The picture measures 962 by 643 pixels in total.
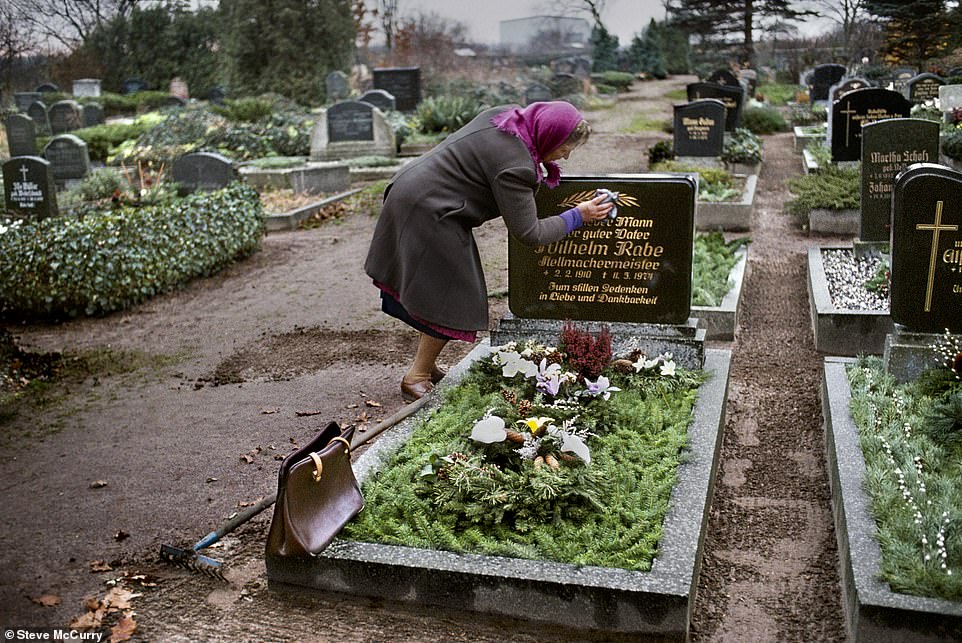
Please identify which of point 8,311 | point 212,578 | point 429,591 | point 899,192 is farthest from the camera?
point 8,311

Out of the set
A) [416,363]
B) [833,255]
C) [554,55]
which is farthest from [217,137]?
[554,55]

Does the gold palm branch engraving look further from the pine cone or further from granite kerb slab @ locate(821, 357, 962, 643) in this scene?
granite kerb slab @ locate(821, 357, 962, 643)

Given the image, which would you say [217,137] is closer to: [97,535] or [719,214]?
[719,214]

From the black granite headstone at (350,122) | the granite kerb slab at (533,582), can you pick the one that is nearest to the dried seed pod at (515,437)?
the granite kerb slab at (533,582)

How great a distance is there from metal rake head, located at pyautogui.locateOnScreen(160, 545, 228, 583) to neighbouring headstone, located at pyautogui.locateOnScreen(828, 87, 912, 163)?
12228mm

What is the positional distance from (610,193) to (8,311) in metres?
6.12

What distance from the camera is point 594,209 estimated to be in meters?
5.28

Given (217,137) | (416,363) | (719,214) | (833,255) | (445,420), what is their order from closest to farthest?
1. (445,420)
2. (416,363)
3. (833,255)
4. (719,214)
5. (217,137)

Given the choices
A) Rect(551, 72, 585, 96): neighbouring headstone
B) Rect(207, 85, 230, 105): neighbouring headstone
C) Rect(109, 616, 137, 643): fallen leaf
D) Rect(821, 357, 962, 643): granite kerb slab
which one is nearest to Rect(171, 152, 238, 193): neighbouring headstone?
Rect(109, 616, 137, 643): fallen leaf

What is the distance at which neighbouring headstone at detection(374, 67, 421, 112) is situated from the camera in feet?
82.8

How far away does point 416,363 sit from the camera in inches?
229

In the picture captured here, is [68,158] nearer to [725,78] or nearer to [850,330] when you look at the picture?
[850,330]

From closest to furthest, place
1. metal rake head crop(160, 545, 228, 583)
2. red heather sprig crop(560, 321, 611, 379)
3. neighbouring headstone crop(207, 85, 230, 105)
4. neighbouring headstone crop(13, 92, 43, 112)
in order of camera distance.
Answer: metal rake head crop(160, 545, 228, 583) → red heather sprig crop(560, 321, 611, 379) → neighbouring headstone crop(13, 92, 43, 112) → neighbouring headstone crop(207, 85, 230, 105)

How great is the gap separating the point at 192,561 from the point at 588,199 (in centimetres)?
325
